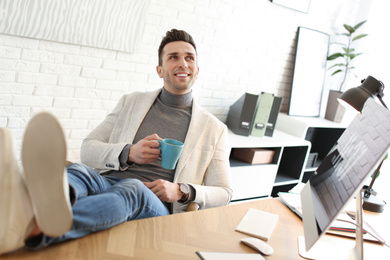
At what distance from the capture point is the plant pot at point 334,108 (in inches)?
161

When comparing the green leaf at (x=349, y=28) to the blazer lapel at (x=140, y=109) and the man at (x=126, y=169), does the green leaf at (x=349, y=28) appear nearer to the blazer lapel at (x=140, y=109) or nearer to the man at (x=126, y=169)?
the man at (x=126, y=169)

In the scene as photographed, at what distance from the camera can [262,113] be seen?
3178 millimetres

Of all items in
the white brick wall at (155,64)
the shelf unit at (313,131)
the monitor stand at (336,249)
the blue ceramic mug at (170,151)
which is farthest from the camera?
the shelf unit at (313,131)

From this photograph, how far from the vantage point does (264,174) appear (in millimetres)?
3234

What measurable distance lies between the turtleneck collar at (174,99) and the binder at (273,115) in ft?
4.39

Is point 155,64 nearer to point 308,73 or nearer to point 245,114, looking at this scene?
point 245,114

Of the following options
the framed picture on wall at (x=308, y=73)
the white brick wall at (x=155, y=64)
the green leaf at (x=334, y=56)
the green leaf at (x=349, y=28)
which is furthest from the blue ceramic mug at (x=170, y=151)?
the green leaf at (x=349, y=28)

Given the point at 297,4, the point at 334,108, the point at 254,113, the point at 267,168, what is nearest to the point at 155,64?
the point at 254,113

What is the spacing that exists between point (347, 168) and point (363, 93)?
66cm

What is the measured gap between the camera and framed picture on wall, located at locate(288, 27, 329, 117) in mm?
3875

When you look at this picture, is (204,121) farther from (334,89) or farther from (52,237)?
(334,89)

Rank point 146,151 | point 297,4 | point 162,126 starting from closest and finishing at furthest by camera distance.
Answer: point 146,151, point 162,126, point 297,4

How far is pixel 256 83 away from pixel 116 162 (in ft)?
7.10

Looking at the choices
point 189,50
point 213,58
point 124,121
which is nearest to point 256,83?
point 213,58
